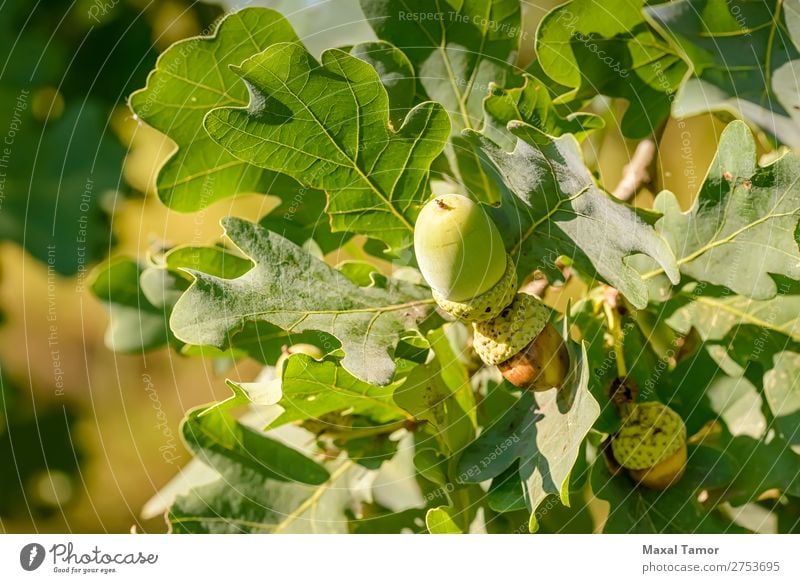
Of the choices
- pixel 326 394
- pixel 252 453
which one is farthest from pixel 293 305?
pixel 252 453

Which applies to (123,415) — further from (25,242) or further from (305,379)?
(305,379)

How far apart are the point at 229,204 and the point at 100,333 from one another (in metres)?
0.38

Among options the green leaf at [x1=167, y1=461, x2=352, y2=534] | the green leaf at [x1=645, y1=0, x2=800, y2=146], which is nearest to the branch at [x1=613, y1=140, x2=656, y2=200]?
the green leaf at [x1=645, y1=0, x2=800, y2=146]

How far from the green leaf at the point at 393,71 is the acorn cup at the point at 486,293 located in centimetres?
30

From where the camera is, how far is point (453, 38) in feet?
3.95

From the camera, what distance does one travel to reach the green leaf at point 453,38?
1.18 m

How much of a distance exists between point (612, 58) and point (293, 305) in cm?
58

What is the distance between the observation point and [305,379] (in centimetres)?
103

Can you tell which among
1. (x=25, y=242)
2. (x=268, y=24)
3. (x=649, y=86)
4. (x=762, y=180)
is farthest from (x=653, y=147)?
(x=25, y=242)

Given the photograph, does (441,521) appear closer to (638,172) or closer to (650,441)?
(650,441)

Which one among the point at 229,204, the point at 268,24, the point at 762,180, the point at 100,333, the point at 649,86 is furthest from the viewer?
the point at 100,333

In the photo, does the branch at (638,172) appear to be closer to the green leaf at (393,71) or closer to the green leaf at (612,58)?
the green leaf at (612,58)
